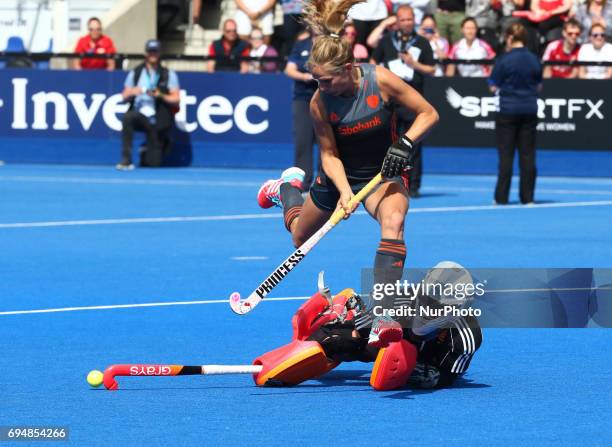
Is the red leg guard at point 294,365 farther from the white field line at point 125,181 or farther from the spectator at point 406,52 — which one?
the white field line at point 125,181

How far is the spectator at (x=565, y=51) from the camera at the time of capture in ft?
73.0

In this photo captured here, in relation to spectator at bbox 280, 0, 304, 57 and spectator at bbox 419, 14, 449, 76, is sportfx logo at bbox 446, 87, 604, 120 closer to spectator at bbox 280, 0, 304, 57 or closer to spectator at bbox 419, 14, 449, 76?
spectator at bbox 419, 14, 449, 76

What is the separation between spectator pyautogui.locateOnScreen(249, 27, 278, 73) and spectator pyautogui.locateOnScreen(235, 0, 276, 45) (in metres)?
0.70

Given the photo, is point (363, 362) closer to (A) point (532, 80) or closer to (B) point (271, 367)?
(B) point (271, 367)

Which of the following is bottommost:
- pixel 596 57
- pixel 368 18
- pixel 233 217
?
pixel 233 217

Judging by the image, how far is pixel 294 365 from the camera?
7848 mm

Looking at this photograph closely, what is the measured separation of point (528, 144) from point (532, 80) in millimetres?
827

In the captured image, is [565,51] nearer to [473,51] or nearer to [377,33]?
[473,51]

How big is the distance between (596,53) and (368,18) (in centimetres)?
356

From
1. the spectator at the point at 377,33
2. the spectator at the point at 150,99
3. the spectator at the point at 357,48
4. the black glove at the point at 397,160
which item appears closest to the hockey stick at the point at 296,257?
the black glove at the point at 397,160

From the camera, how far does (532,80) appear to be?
18.5 meters

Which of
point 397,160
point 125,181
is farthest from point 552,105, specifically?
point 397,160

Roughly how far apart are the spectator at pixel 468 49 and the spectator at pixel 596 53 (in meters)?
A: 1.43

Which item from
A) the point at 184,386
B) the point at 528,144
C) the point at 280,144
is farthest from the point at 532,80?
the point at 184,386
